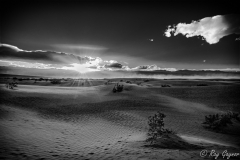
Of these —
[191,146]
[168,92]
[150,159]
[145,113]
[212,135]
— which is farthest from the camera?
[168,92]

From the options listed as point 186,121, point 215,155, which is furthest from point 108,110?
point 215,155

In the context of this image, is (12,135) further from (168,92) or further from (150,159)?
(168,92)

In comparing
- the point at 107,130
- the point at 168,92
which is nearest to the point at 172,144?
the point at 107,130

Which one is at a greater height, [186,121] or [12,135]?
[12,135]

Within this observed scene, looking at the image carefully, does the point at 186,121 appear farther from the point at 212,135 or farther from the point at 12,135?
the point at 12,135

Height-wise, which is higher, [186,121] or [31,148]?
[31,148]

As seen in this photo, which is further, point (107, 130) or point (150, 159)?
point (107, 130)

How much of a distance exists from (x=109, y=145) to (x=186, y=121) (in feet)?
23.8

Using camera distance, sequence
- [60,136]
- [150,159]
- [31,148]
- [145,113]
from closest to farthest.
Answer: [150,159] → [31,148] → [60,136] → [145,113]

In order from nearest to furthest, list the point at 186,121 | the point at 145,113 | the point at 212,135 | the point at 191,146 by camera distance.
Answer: the point at 191,146 < the point at 212,135 < the point at 186,121 < the point at 145,113

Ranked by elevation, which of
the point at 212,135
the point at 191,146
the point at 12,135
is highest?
the point at 12,135

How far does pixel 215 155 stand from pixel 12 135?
27.4ft

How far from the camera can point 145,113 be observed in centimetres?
1134

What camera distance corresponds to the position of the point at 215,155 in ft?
13.8
